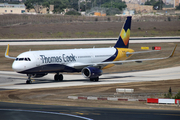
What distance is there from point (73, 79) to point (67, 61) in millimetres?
4742

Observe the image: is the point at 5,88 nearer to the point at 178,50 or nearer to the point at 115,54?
the point at 115,54

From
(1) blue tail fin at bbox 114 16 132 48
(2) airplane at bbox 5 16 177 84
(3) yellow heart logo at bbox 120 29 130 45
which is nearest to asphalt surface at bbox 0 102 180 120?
(2) airplane at bbox 5 16 177 84

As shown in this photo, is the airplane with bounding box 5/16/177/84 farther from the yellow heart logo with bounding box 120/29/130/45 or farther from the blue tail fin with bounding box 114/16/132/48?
the yellow heart logo with bounding box 120/29/130/45

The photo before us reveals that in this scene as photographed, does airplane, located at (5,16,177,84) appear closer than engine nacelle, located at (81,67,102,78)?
Yes

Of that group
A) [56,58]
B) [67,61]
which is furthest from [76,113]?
[67,61]

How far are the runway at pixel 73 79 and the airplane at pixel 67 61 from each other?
4.92ft

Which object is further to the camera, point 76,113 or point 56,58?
point 56,58

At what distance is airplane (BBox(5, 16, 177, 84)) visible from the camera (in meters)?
41.9

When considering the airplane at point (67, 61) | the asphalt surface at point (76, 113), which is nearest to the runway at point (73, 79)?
the airplane at point (67, 61)

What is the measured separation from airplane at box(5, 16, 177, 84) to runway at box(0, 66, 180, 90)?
4.92ft

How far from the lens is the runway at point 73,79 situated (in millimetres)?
41906

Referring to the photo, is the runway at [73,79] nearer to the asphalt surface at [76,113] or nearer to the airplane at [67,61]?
the airplane at [67,61]

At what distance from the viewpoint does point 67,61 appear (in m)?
45.8

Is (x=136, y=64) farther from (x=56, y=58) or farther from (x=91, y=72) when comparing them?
(x=56, y=58)
